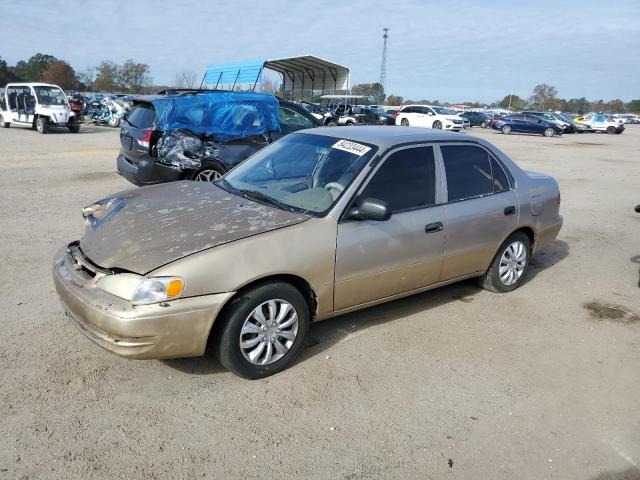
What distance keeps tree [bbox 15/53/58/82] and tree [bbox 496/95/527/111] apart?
3038 inches

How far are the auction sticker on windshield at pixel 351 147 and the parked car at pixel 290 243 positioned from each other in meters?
0.01

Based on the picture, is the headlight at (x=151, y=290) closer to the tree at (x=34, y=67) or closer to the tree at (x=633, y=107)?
the tree at (x=34, y=67)

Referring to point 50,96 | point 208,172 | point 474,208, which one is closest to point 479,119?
point 50,96

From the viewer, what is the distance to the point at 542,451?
2.93 meters

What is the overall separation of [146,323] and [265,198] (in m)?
1.47

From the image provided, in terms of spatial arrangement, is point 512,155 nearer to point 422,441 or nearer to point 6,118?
point 422,441

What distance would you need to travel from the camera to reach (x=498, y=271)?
5.07 m

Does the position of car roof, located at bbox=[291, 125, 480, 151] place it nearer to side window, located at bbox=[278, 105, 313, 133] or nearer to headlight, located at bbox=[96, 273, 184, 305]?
headlight, located at bbox=[96, 273, 184, 305]

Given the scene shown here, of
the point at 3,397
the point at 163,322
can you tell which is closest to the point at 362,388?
the point at 163,322

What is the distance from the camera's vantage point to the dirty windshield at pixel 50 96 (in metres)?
21.9

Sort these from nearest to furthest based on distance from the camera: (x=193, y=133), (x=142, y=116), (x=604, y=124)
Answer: (x=193, y=133) → (x=142, y=116) → (x=604, y=124)

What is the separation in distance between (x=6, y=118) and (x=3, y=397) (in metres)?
25.2

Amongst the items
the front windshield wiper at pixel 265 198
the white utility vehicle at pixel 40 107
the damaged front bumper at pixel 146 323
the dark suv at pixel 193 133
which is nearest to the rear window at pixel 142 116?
the dark suv at pixel 193 133

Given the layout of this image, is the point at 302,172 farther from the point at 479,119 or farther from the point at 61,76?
the point at 61,76
